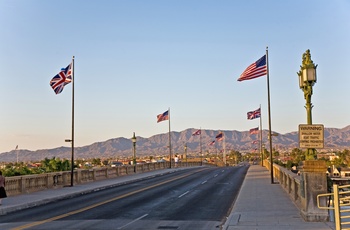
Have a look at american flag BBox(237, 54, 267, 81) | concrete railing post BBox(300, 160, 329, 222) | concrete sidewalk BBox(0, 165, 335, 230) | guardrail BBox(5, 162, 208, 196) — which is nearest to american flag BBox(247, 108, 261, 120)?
guardrail BBox(5, 162, 208, 196)

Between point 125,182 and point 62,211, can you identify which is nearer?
point 62,211

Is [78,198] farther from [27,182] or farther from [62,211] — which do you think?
[62,211]

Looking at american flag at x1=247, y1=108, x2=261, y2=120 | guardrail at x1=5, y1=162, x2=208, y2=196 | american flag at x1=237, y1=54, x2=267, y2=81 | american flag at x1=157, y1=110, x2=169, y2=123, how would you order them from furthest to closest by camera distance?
american flag at x1=157, y1=110, x2=169, y2=123 → american flag at x1=247, y1=108, x2=261, y2=120 → american flag at x1=237, y1=54, x2=267, y2=81 → guardrail at x1=5, y1=162, x2=208, y2=196

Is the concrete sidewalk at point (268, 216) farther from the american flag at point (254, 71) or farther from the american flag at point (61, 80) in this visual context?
the american flag at point (61, 80)

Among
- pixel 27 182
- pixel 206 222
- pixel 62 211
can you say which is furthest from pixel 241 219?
pixel 27 182

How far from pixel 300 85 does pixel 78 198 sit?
1419 cm

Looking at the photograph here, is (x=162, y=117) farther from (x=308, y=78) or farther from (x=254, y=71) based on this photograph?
(x=308, y=78)

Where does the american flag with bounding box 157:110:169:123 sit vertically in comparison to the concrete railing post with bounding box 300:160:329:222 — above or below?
above

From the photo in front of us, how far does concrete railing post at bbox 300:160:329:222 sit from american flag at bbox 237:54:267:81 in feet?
49.3

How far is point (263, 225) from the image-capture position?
45.7ft

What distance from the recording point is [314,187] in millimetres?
14375

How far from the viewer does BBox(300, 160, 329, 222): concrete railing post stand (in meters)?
14.3

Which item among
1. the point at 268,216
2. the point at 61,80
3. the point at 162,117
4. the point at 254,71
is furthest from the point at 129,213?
the point at 162,117

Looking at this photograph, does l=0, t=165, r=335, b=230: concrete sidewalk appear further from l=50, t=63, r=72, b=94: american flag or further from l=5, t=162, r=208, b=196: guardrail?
l=50, t=63, r=72, b=94: american flag
